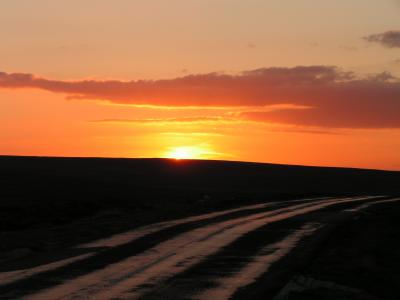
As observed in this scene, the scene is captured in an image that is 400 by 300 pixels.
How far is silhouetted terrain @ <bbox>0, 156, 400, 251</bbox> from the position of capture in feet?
87.7

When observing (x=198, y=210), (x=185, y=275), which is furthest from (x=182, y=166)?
(x=185, y=275)

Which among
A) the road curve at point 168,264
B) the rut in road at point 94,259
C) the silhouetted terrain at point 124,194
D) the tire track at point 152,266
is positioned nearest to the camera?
the tire track at point 152,266

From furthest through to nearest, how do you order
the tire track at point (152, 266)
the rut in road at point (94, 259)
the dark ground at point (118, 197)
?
the dark ground at point (118, 197) → the rut in road at point (94, 259) → the tire track at point (152, 266)

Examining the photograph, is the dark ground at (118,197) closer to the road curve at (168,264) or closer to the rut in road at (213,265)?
the road curve at (168,264)

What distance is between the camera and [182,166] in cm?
11319

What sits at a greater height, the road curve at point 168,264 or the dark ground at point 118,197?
the dark ground at point 118,197

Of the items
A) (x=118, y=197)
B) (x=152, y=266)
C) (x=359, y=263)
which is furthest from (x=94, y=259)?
(x=118, y=197)

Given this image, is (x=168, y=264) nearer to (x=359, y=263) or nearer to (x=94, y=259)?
(x=94, y=259)

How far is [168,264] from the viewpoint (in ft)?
53.1

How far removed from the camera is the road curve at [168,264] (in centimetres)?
1279

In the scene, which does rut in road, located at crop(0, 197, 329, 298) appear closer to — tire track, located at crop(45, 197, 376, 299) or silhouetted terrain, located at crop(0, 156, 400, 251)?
tire track, located at crop(45, 197, 376, 299)

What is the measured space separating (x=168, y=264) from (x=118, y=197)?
1222 inches

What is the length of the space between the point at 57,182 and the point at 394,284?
157 ft

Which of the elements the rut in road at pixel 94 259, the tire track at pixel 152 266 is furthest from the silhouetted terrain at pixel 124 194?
the tire track at pixel 152 266
